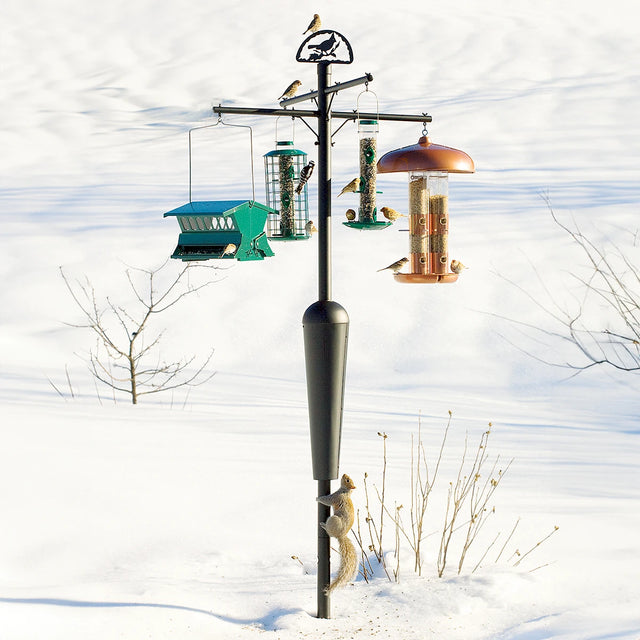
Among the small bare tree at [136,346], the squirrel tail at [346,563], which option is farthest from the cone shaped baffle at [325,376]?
the small bare tree at [136,346]

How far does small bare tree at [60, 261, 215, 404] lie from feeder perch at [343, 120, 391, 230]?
5.17m

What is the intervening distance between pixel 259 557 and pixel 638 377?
8.00m

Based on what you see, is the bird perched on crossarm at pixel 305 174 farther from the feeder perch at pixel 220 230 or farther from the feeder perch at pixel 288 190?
the feeder perch at pixel 220 230

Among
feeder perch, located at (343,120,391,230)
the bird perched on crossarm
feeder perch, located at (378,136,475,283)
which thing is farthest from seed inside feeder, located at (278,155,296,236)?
feeder perch, located at (378,136,475,283)

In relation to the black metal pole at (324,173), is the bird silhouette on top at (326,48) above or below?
above

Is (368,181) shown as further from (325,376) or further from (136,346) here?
(136,346)

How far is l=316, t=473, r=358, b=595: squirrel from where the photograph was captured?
4.71 meters

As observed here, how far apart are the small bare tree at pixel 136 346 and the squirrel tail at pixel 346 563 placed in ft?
18.7

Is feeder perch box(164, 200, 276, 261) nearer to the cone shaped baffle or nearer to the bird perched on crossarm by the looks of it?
the bird perched on crossarm

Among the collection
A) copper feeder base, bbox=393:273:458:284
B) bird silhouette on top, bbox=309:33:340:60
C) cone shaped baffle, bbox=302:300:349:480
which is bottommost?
cone shaped baffle, bbox=302:300:349:480

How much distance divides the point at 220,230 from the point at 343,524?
1.90 m

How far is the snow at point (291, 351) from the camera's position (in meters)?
5.25

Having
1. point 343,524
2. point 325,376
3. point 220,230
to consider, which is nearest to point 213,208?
point 220,230

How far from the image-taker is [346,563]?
4777 mm
